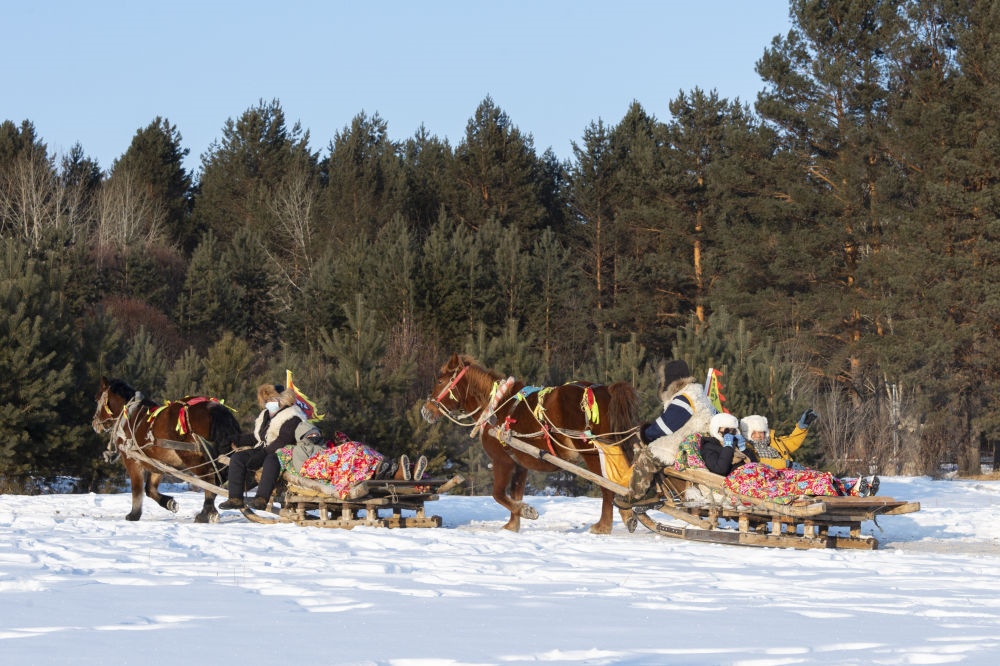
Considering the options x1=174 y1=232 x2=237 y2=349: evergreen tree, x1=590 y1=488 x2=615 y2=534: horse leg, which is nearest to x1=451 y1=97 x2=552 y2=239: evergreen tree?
x1=174 y1=232 x2=237 y2=349: evergreen tree

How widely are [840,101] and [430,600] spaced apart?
117 feet

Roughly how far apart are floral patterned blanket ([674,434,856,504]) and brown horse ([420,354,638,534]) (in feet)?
5.42

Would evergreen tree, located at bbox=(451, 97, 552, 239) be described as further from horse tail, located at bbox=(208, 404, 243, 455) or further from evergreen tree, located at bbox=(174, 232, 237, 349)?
horse tail, located at bbox=(208, 404, 243, 455)

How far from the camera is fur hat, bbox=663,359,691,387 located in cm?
1223

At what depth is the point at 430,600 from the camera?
7449 millimetres

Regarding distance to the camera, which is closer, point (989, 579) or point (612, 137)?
point (989, 579)

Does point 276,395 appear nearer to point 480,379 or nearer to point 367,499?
point 367,499

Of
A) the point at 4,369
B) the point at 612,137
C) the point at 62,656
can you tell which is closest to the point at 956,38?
the point at 612,137

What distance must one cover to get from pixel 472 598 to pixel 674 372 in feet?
16.9

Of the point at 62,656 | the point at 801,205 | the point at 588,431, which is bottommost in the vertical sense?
the point at 62,656

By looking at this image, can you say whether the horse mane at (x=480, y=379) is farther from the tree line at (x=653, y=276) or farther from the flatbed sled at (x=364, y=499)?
the tree line at (x=653, y=276)

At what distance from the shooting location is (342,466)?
42.3ft

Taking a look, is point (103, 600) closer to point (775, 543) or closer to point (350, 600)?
point (350, 600)

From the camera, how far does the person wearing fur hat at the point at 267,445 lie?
13.2 metres
